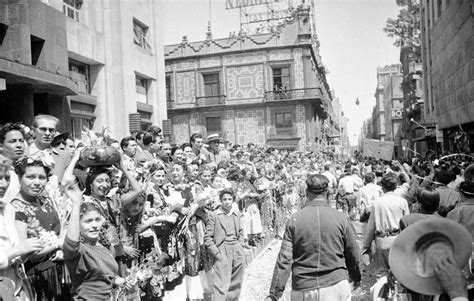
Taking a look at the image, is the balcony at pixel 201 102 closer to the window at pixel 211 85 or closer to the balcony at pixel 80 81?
the window at pixel 211 85

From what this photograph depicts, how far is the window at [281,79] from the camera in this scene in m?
37.3

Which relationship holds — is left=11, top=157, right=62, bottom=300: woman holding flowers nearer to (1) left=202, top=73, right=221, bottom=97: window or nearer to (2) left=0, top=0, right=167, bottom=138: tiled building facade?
(2) left=0, top=0, right=167, bottom=138: tiled building facade

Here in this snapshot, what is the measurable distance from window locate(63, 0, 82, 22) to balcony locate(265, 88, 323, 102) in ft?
75.1

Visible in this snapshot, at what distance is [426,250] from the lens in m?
3.30

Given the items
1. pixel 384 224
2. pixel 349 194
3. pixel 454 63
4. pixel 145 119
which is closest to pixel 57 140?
pixel 384 224

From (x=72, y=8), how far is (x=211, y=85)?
2386 cm

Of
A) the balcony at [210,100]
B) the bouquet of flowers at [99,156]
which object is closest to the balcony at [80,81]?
the bouquet of flowers at [99,156]

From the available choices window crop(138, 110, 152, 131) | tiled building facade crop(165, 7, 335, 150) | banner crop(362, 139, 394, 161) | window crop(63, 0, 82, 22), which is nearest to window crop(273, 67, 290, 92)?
tiled building facade crop(165, 7, 335, 150)

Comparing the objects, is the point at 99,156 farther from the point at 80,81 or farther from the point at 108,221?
the point at 80,81

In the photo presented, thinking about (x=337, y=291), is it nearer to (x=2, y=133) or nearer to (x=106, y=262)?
(x=106, y=262)

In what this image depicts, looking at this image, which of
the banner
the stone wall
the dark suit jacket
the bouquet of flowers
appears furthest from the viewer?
the banner

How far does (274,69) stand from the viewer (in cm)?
3762

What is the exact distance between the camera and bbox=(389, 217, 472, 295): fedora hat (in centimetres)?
319

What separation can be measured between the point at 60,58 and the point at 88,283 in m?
11.0
